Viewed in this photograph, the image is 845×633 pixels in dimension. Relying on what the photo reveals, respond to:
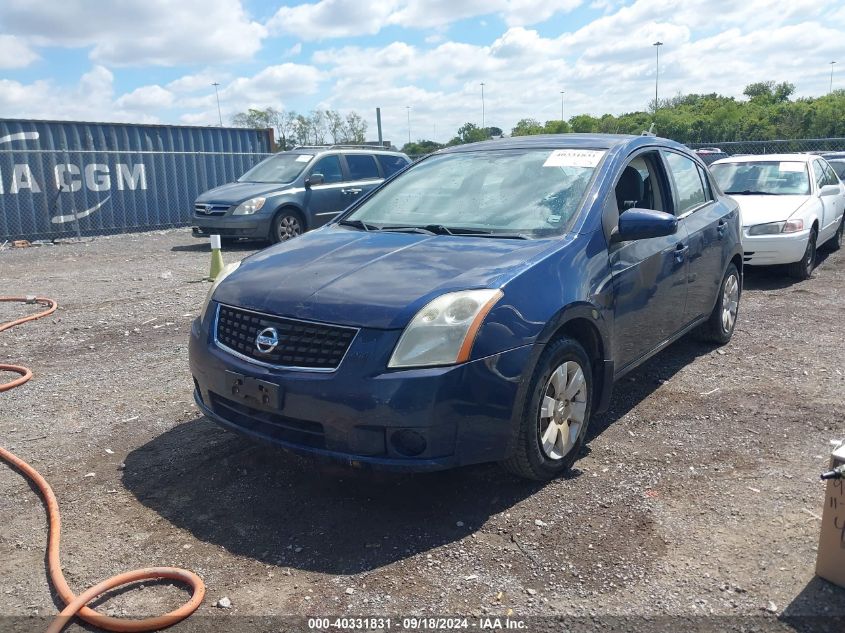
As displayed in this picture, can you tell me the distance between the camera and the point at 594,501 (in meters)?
3.53

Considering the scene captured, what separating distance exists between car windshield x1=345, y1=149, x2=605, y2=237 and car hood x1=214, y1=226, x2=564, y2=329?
202mm

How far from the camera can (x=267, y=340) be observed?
11.0ft

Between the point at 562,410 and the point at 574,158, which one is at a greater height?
the point at 574,158

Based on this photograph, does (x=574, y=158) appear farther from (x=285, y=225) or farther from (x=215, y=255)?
(x=285, y=225)

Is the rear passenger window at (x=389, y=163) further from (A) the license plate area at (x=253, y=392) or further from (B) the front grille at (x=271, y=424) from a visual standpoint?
(A) the license plate area at (x=253, y=392)

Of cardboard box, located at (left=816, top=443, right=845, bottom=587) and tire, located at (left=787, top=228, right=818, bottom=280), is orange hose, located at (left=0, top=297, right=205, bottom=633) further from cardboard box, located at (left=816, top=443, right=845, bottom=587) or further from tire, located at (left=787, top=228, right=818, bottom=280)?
tire, located at (left=787, top=228, right=818, bottom=280)

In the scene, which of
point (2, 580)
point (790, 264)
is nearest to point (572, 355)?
point (2, 580)

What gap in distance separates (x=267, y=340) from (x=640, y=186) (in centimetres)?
276

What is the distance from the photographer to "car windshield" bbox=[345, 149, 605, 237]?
13.4ft

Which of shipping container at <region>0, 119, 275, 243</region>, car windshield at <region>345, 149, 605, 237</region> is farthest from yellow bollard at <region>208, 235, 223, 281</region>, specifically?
shipping container at <region>0, 119, 275, 243</region>

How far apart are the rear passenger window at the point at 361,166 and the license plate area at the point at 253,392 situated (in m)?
10.6

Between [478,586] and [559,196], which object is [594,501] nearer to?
[478,586]

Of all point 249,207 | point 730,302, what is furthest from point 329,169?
point 730,302

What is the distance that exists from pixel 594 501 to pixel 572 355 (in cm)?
71
